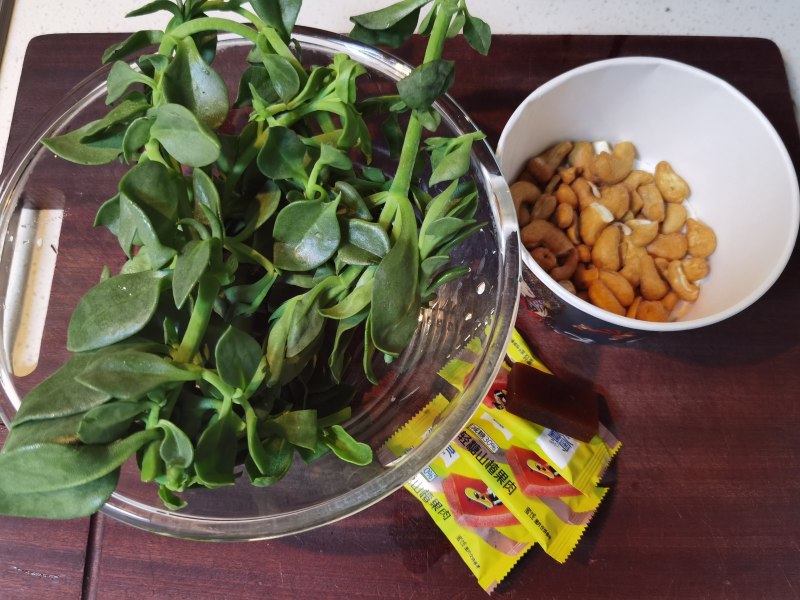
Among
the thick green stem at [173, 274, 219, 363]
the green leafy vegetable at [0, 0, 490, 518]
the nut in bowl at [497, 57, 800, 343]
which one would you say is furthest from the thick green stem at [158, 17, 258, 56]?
the nut in bowl at [497, 57, 800, 343]

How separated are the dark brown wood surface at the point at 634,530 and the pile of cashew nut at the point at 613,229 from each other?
4 cm

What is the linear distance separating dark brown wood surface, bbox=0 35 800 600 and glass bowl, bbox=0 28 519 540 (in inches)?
3.9

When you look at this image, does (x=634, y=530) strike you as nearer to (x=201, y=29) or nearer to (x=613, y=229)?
(x=613, y=229)

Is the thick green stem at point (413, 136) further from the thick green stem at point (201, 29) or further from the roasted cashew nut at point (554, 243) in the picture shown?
the roasted cashew nut at point (554, 243)

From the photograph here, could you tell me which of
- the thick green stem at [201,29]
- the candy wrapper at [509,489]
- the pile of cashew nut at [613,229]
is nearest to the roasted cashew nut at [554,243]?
the pile of cashew nut at [613,229]

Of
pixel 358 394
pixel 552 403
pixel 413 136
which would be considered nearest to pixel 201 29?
pixel 413 136

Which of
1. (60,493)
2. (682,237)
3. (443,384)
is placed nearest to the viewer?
(60,493)

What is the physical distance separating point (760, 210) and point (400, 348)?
1.11 feet

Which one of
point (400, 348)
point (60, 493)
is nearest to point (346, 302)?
point (400, 348)

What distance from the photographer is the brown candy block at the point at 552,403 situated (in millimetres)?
457

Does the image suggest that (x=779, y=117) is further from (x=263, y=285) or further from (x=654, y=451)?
(x=263, y=285)

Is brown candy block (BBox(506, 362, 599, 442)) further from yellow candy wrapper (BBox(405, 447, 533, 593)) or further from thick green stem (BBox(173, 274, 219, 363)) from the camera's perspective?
thick green stem (BBox(173, 274, 219, 363))

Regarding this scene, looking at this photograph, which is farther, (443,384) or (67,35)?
(67,35)

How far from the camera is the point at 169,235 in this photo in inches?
10.9
